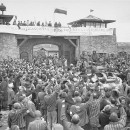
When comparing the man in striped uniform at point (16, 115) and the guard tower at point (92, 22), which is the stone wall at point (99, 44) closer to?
the guard tower at point (92, 22)

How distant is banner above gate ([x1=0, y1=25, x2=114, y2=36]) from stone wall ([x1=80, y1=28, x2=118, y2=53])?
71 cm

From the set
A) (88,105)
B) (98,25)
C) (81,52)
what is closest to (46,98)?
(88,105)

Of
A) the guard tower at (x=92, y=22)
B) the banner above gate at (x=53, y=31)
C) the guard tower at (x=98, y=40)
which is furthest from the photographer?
the guard tower at (x=92, y=22)

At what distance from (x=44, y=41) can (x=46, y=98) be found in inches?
914

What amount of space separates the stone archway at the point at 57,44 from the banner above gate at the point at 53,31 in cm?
200

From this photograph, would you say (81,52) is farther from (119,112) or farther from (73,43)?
(119,112)

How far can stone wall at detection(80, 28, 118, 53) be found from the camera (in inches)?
1282

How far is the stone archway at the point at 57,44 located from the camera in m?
32.6

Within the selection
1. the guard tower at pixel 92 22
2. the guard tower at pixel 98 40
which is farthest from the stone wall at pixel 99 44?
the guard tower at pixel 92 22

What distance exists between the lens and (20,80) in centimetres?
1441

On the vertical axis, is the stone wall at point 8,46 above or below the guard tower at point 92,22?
below

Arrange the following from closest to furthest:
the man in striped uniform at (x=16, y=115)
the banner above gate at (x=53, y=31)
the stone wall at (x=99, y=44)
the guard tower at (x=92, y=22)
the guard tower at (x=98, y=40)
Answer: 1. the man in striped uniform at (x=16, y=115)
2. the banner above gate at (x=53, y=31)
3. the guard tower at (x=98, y=40)
4. the stone wall at (x=99, y=44)
5. the guard tower at (x=92, y=22)

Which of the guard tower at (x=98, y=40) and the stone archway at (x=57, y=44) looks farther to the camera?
the stone archway at (x=57, y=44)

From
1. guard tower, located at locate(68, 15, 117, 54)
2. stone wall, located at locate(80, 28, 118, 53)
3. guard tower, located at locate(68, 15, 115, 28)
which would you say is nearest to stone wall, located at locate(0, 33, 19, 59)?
guard tower, located at locate(68, 15, 117, 54)
